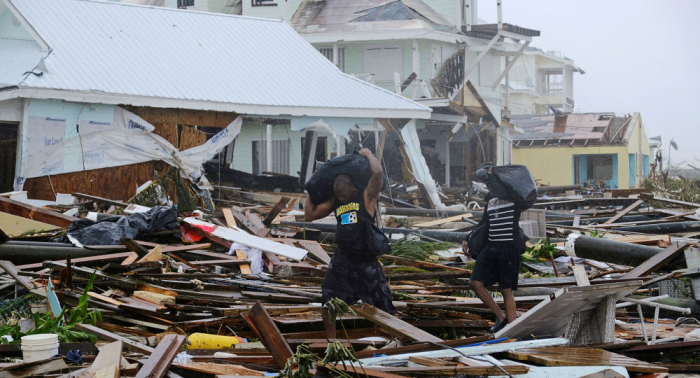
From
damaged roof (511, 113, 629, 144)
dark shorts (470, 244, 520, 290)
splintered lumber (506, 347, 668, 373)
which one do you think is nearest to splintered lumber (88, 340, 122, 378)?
splintered lumber (506, 347, 668, 373)

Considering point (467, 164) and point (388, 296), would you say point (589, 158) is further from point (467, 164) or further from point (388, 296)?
point (388, 296)

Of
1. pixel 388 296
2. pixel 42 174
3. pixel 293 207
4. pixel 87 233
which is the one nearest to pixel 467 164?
pixel 293 207

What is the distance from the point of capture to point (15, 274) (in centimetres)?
872

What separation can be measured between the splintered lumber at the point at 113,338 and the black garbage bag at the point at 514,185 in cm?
344

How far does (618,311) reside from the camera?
817 cm

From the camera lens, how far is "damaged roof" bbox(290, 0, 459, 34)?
28.8 m

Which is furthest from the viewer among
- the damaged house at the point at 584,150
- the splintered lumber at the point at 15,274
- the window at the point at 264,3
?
the damaged house at the point at 584,150

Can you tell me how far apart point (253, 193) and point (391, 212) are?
3268 millimetres

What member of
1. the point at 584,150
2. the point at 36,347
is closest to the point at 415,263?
the point at 36,347

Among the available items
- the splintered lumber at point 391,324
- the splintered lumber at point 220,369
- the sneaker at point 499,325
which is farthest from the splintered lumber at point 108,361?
the sneaker at point 499,325

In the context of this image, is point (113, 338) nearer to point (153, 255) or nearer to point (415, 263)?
point (153, 255)

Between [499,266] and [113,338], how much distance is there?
11.4ft

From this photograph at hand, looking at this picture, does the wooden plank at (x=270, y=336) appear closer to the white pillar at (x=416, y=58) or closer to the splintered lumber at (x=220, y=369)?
the splintered lumber at (x=220, y=369)

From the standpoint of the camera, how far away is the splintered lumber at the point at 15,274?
8450 millimetres
